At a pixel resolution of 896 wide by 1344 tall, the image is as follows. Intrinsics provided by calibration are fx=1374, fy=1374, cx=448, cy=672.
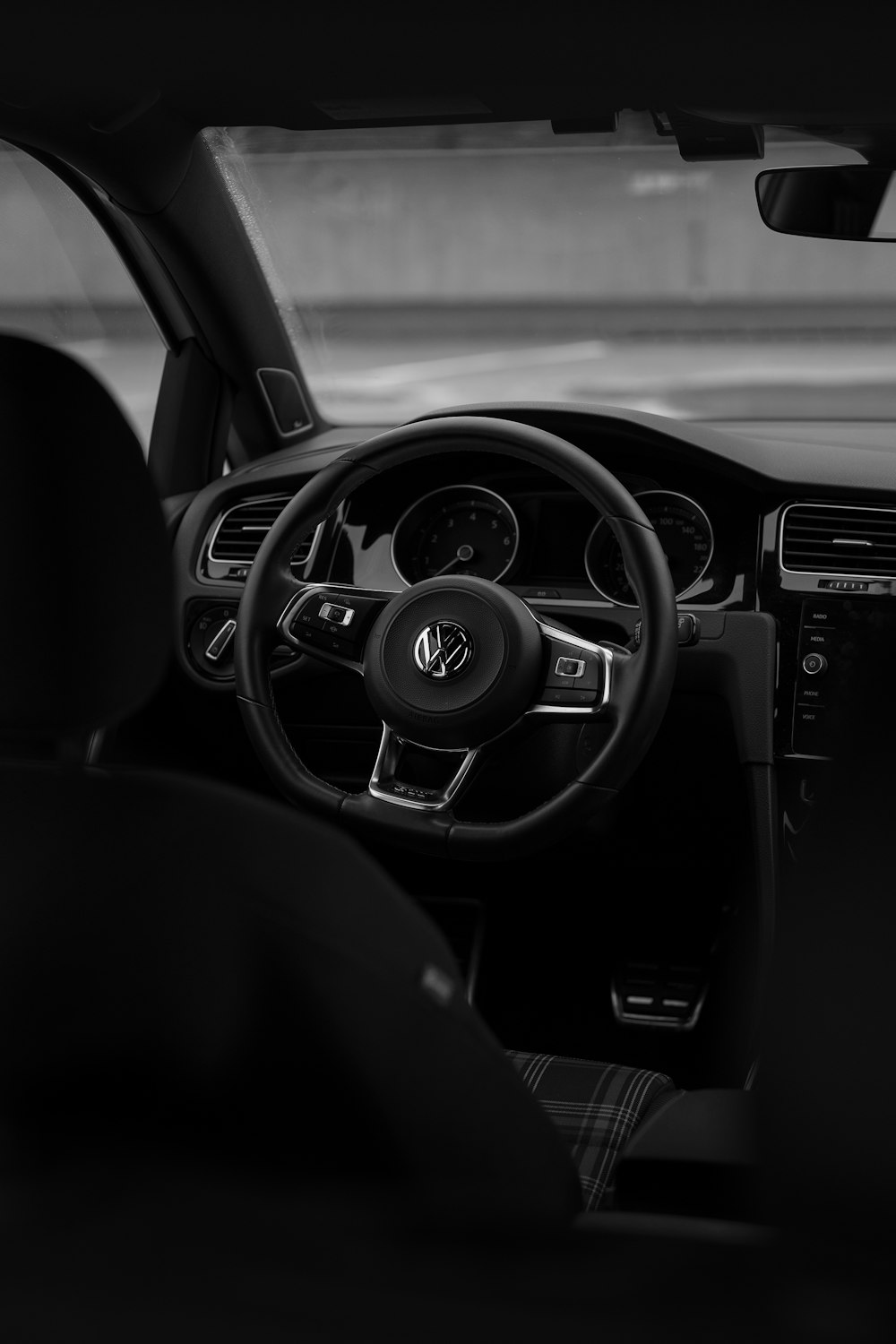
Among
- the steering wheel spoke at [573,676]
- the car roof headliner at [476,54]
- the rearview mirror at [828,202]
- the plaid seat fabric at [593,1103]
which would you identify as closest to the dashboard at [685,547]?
the steering wheel spoke at [573,676]

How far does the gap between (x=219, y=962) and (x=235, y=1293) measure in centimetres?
27

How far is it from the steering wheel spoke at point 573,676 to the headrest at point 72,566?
1.06 meters

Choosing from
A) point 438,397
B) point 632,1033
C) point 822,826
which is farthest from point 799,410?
point 822,826

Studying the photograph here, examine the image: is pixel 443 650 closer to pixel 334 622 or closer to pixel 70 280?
pixel 334 622

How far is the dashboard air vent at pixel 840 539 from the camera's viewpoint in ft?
7.74

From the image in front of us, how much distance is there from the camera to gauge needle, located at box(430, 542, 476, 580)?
2.56 metres

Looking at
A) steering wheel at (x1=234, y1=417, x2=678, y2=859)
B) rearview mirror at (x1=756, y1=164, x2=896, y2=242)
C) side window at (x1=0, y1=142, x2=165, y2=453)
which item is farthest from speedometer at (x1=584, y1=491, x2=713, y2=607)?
side window at (x1=0, y1=142, x2=165, y2=453)

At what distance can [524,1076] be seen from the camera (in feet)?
6.51

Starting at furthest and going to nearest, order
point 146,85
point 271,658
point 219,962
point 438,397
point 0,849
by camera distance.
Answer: point 438,397
point 271,658
point 0,849
point 219,962
point 146,85

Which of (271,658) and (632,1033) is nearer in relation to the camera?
(271,658)

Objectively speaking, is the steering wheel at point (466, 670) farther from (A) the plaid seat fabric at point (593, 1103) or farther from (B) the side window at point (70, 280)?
(B) the side window at point (70, 280)

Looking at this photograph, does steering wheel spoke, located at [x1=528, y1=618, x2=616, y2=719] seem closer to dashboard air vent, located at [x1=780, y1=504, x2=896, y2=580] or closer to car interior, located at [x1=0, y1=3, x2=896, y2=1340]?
car interior, located at [x1=0, y1=3, x2=896, y2=1340]

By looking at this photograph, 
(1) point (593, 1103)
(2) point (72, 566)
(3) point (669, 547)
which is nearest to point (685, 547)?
(3) point (669, 547)

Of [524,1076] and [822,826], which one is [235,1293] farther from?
[524,1076]
